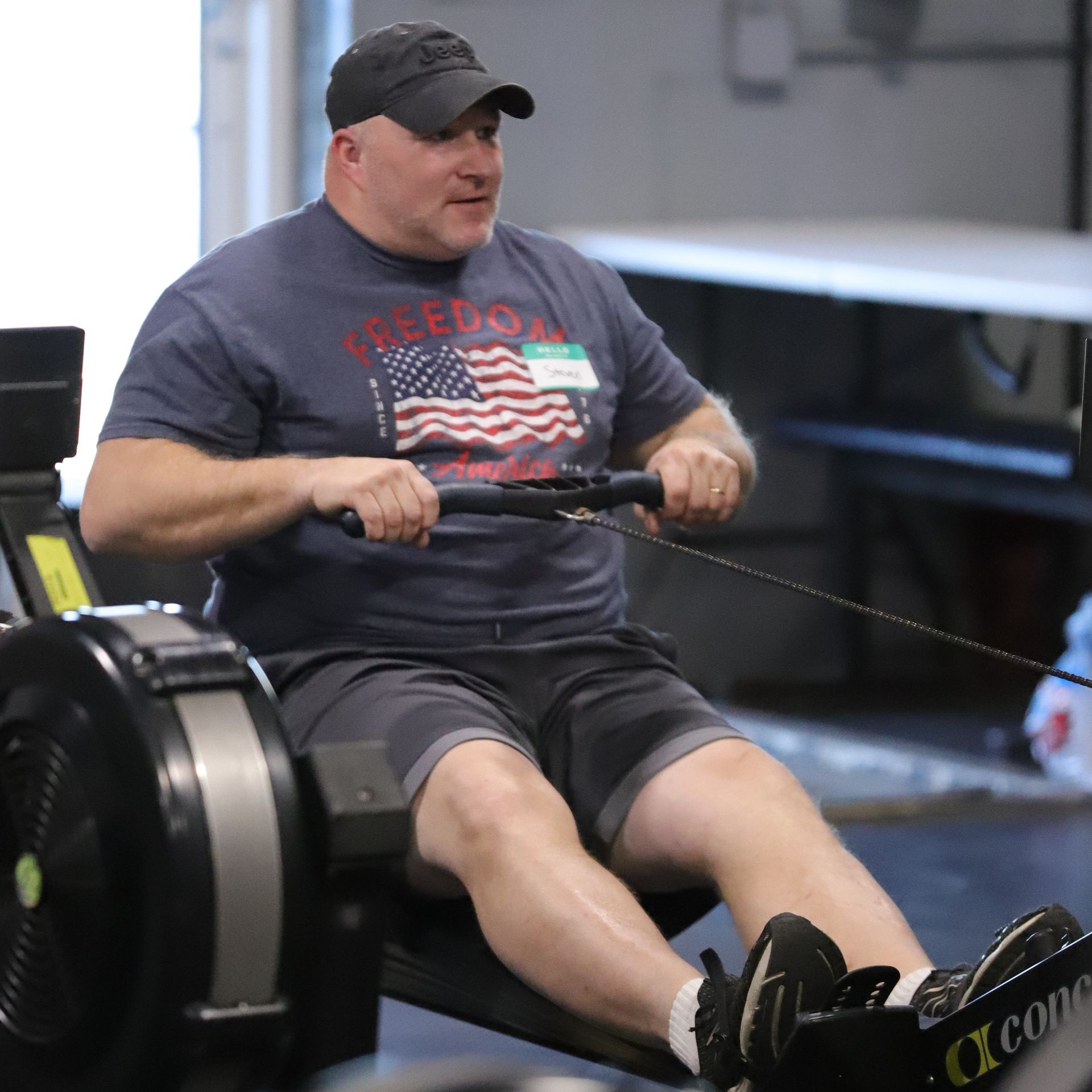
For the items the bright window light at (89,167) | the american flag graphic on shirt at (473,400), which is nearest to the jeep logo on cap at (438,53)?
the american flag graphic on shirt at (473,400)

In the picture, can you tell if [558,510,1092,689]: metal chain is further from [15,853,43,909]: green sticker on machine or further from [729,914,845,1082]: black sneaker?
[15,853,43,909]: green sticker on machine

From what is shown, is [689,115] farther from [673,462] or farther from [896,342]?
[673,462]

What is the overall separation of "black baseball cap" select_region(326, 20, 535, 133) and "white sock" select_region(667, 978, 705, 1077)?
983mm

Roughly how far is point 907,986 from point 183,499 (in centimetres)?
85

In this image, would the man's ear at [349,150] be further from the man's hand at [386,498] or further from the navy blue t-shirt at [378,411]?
the man's hand at [386,498]

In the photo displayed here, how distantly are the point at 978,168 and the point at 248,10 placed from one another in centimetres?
218

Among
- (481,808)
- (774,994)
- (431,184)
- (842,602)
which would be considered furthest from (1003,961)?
(431,184)

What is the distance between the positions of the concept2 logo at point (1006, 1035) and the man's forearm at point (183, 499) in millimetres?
817

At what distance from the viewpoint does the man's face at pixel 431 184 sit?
222 centimetres

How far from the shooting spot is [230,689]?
1.53m

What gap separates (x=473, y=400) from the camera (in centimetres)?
221

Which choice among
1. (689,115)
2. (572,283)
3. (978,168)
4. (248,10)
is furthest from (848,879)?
(978,168)

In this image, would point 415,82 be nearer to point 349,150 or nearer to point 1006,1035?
point 349,150

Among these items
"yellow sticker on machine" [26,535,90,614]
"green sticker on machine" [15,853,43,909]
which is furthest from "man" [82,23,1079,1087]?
"green sticker on machine" [15,853,43,909]
